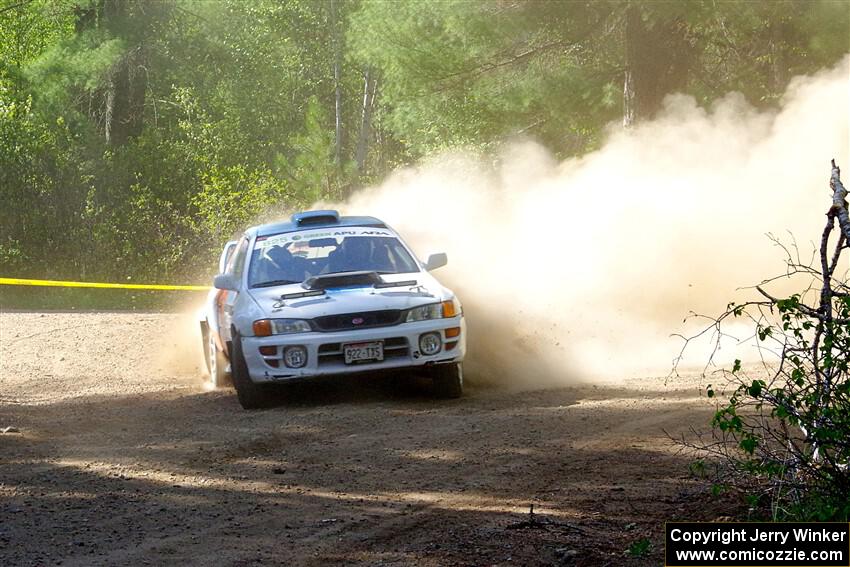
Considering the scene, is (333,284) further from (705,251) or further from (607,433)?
(705,251)

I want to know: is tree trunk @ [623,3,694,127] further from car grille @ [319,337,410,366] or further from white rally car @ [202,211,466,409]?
car grille @ [319,337,410,366]

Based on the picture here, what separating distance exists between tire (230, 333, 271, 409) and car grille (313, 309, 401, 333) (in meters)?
0.75

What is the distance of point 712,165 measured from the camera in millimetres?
20375

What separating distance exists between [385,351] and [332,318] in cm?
53

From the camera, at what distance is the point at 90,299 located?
2477 cm

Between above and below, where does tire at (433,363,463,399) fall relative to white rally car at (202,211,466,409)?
below

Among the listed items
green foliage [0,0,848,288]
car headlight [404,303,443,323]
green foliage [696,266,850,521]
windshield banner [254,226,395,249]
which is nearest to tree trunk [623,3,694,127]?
green foliage [0,0,848,288]

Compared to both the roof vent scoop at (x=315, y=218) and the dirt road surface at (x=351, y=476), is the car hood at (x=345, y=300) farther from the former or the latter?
the roof vent scoop at (x=315, y=218)

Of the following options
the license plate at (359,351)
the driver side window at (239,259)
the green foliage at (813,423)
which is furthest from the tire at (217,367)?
the green foliage at (813,423)

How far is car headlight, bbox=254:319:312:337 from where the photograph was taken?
11000 mm

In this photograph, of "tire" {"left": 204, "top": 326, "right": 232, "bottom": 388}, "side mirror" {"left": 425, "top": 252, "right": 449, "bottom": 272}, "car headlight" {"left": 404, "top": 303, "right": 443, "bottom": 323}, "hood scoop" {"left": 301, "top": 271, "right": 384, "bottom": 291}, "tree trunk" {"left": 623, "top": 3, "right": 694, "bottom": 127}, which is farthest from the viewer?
"tree trunk" {"left": 623, "top": 3, "right": 694, "bottom": 127}

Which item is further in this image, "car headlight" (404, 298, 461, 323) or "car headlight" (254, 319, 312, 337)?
"car headlight" (404, 298, 461, 323)

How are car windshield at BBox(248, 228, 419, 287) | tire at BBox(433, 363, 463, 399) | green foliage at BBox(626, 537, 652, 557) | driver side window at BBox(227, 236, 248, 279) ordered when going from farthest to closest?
driver side window at BBox(227, 236, 248, 279) → car windshield at BBox(248, 228, 419, 287) → tire at BBox(433, 363, 463, 399) → green foliage at BBox(626, 537, 652, 557)

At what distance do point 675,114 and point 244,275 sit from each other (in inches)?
488
